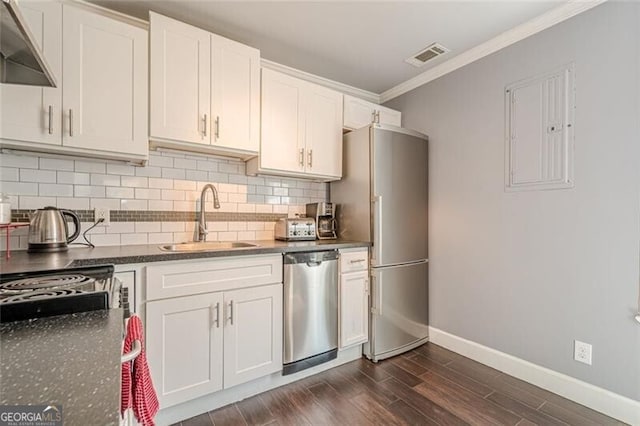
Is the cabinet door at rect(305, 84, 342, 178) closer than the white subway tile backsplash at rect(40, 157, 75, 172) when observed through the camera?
No

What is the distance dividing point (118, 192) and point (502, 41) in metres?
3.01

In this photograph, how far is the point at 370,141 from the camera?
2434mm

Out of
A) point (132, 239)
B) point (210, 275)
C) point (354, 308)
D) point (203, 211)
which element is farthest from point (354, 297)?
point (132, 239)

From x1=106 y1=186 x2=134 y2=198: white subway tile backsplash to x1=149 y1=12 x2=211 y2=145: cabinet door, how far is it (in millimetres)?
471

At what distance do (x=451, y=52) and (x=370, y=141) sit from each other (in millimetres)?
1012

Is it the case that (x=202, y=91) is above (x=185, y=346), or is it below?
above

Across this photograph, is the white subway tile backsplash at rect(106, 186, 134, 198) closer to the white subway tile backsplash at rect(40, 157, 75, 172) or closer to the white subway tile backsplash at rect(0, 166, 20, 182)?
the white subway tile backsplash at rect(40, 157, 75, 172)

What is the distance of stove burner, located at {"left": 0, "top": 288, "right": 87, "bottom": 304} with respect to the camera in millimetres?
711

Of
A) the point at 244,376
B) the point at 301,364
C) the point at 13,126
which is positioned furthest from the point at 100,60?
the point at 301,364

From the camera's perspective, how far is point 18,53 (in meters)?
1.15

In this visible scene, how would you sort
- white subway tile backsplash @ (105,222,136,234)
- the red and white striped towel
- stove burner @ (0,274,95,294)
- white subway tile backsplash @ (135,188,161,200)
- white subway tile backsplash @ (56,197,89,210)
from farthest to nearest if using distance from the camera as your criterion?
white subway tile backsplash @ (135,188,161,200)
white subway tile backsplash @ (105,222,136,234)
white subway tile backsplash @ (56,197,89,210)
stove burner @ (0,274,95,294)
the red and white striped towel

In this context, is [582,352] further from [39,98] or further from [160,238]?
[39,98]

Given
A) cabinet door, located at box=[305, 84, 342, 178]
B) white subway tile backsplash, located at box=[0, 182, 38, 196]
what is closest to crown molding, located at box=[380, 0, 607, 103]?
cabinet door, located at box=[305, 84, 342, 178]

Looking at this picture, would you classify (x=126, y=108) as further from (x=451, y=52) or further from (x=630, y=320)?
(x=630, y=320)
